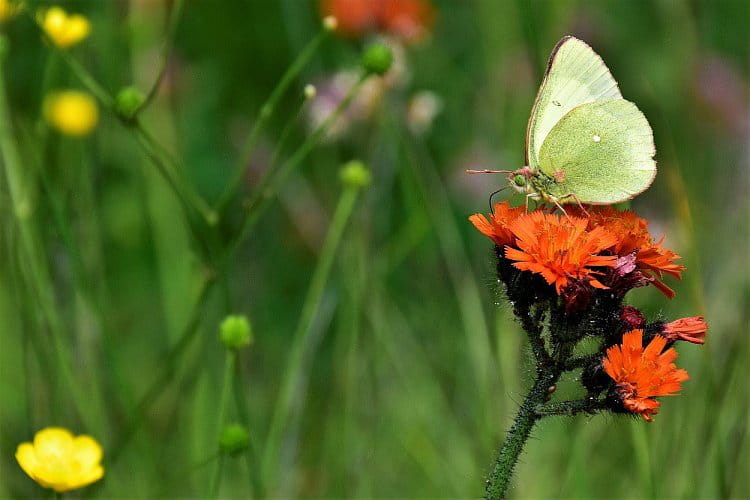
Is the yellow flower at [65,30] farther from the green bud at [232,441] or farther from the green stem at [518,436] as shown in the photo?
the green stem at [518,436]

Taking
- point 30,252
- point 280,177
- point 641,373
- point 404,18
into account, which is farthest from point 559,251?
point 404,18

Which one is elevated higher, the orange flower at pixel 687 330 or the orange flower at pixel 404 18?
the orange flower at pixel 404 18

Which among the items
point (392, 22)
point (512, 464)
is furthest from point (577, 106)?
point (392, 22)

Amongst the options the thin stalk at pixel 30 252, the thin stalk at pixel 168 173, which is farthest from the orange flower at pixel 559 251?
the thin stalk at pixel 30 252

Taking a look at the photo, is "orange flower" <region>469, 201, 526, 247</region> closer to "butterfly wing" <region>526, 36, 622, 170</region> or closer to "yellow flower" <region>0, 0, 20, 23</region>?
"butterfly wing" <region>526, 36, 622, 170</region>

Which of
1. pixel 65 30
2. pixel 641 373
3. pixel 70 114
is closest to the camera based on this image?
pixel 641 373

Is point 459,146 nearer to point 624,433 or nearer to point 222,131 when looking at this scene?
point 222,131

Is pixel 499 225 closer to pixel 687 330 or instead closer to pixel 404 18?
pixel 687 330

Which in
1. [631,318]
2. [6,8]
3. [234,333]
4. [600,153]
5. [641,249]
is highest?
[6,8]
